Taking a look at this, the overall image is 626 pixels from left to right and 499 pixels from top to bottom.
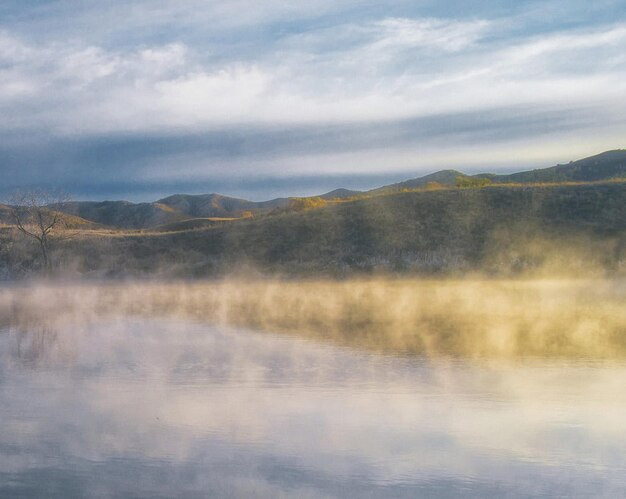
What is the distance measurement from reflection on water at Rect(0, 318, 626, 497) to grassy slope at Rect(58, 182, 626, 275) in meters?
24.6

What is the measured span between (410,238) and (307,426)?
118 feet

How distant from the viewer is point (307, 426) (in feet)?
23.5

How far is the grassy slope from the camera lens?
123ft

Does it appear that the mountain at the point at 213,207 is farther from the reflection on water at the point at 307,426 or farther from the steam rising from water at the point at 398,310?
the reflection on water at the point at 307,426

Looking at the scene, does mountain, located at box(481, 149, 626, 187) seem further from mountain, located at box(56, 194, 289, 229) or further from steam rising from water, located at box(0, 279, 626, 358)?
steam rising from water, located at box(0, 279, 626, 358)

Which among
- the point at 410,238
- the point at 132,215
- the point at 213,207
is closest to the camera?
the point at 410,238

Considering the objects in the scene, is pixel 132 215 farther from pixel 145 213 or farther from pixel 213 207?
pixel 213 207

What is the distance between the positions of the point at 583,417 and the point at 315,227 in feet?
126

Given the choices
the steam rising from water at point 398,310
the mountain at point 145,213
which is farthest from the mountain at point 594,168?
the steam rising from water at point 398,310

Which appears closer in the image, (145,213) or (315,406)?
(315,406)

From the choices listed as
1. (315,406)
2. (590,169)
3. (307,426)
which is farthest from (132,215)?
(307,426)

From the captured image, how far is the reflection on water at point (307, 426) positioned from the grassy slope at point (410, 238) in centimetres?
2463

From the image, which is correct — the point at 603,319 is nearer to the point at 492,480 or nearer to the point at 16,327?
the point at 492,480

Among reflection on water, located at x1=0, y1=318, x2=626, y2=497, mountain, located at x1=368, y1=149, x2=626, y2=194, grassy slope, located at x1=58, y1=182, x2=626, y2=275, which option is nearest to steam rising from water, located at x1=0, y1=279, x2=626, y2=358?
reflection on water, located at x1=0, y1=318, x2=626, y2=497
